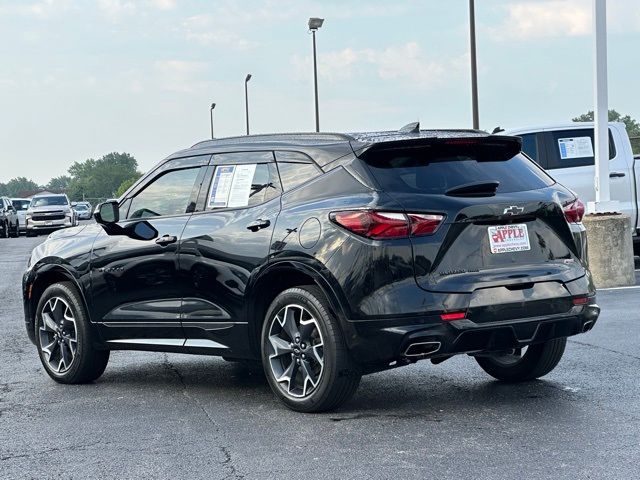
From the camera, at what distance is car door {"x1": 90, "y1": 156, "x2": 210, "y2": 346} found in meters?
7.46

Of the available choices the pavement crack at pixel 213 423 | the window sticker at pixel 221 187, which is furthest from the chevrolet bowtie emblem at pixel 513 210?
the pavement crack at pixel 213 423

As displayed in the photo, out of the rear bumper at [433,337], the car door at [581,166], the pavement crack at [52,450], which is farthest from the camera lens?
the car door at [581,166]

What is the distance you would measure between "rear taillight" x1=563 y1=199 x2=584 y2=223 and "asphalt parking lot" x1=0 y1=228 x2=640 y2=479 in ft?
3.57

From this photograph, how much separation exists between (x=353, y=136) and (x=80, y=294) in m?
2.60

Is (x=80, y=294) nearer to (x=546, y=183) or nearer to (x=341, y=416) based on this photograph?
(x=341, y=416)

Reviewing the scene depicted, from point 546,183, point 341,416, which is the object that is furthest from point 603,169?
point 341,416

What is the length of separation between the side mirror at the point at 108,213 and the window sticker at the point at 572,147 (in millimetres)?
10171

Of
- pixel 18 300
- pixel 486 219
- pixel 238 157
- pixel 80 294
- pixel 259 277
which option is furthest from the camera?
pixel 18 300

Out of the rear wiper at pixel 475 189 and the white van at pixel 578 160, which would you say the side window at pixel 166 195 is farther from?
the white van at pixel 578 160

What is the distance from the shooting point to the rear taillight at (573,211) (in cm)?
679

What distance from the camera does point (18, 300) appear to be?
51.6 ft

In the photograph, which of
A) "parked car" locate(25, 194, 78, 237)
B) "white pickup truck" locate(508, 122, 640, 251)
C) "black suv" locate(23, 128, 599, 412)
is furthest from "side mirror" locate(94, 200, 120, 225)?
"parked car" locate(25, 194, 78, 237)

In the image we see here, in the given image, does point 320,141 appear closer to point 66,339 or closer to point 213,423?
point 213,423

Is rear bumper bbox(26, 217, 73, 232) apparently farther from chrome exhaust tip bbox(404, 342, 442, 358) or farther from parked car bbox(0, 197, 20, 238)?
chrome exhaust tip bbox(404, 342, 442, 358)
